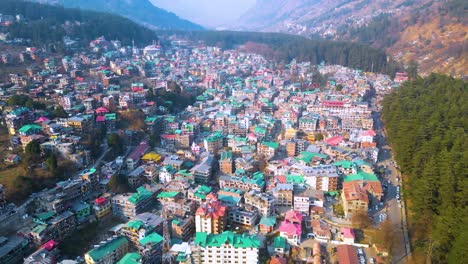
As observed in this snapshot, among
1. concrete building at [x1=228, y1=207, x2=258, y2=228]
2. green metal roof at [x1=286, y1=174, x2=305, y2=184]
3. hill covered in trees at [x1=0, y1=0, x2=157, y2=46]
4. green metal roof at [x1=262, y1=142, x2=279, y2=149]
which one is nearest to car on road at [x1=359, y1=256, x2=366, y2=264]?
concrete building at [x1=228, y1=207, x2=258, y2=228]

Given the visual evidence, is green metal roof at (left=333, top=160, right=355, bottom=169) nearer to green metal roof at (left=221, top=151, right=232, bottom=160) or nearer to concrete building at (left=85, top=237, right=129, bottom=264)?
green metal roof at (left=221, top=151, right=232, bottom=160)

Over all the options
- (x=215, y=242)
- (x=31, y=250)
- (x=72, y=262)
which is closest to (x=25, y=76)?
(x=31, y=250)

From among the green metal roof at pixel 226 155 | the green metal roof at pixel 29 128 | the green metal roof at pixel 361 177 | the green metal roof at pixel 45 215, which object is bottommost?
the green metal roof at pixel 45 215

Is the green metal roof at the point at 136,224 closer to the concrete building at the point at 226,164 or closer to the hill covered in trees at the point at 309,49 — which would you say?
the concrete building at the point at 226,164

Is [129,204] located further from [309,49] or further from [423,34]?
[423,34]

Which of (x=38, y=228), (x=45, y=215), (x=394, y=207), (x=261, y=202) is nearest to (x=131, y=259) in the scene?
(x=38, y=228)

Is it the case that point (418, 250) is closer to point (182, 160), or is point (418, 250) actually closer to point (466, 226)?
point (466, 226)

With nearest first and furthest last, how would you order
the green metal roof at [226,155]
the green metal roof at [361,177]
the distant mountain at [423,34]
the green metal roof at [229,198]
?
the green metal roof at [229,198]
the green metal roof at [361,177]
the green metal roof at [226,155]
the distant mountain at [423,34]

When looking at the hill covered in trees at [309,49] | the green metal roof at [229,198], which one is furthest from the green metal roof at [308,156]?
the hill covered in trees at [309,49]
